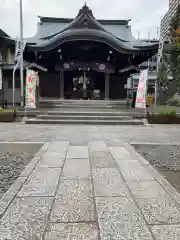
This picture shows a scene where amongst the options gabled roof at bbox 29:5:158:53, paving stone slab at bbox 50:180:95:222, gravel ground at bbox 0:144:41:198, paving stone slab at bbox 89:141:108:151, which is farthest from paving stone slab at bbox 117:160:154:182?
gabled roof at bbox 29:5:158:53

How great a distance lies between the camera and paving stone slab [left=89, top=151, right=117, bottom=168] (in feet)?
18.5

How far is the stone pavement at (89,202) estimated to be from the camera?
A: 2812 millimetres

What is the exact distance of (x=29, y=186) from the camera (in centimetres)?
426

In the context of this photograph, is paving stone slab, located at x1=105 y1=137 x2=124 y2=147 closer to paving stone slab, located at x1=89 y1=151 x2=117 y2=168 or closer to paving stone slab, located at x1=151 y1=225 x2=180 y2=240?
paving stone slab, located at x1=89 y1=151 x2=117 y2=168

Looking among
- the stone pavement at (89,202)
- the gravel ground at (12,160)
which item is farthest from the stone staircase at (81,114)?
the stone pavement at (89,202)

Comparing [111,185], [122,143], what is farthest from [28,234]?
[122,143]

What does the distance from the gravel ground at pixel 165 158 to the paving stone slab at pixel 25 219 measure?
2236 mm

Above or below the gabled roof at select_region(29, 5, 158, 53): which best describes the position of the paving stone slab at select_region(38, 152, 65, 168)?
below

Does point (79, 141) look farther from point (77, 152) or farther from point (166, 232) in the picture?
point (166, 232)

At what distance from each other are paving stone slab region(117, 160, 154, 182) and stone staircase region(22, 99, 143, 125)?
315 inches

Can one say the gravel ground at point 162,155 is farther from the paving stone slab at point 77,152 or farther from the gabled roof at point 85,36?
the gabled roof at point 85,36

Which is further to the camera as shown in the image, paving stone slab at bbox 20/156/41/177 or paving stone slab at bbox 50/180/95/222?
paving stone slab at bbox 20/156/41/177

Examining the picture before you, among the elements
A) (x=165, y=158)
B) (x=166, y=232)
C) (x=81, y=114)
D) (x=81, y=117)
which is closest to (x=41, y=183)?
(x=166, y=232)

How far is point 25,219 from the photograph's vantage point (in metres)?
3.07
